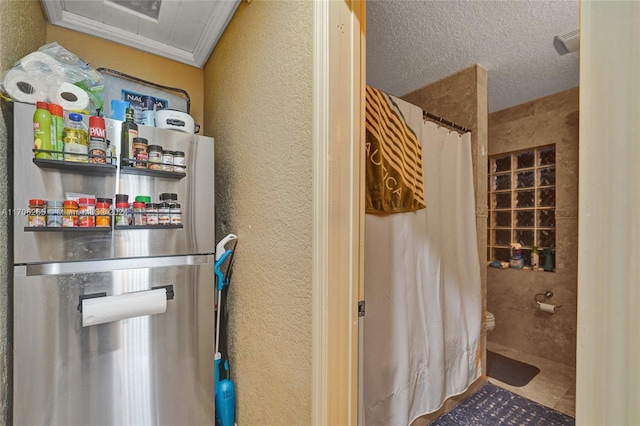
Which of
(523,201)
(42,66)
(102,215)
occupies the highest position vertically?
(42,66)

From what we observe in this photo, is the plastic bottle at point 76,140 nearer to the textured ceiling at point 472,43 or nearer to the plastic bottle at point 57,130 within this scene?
the plastic bottle at point 57,130

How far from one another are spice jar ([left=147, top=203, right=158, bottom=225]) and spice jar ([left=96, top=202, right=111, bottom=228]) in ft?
0.42

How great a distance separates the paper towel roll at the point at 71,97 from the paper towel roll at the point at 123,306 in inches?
27.8

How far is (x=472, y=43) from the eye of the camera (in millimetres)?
1771

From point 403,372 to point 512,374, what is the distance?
1.40 meters

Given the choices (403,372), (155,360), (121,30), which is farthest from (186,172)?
(403,372)

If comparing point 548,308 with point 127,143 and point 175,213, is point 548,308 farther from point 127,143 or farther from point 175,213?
point 127,143

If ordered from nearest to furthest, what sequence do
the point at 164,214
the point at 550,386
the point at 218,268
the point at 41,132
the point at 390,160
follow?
the point at 41,132 < the point at 164,214 < the point at 218,268 < the point at 390,160 < the point at 550,386

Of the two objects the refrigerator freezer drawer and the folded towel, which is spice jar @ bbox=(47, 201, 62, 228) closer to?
the refrigerator freezer drawer

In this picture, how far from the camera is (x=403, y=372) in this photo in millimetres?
1491

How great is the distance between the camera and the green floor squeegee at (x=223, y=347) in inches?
50.7

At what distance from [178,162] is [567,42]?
229cm

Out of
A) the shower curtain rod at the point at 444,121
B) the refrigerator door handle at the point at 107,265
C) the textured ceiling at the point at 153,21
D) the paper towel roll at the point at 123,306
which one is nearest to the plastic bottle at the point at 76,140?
the refrigerator door handle at the point at 107,265

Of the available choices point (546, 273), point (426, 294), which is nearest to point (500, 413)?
point (426, 294)
